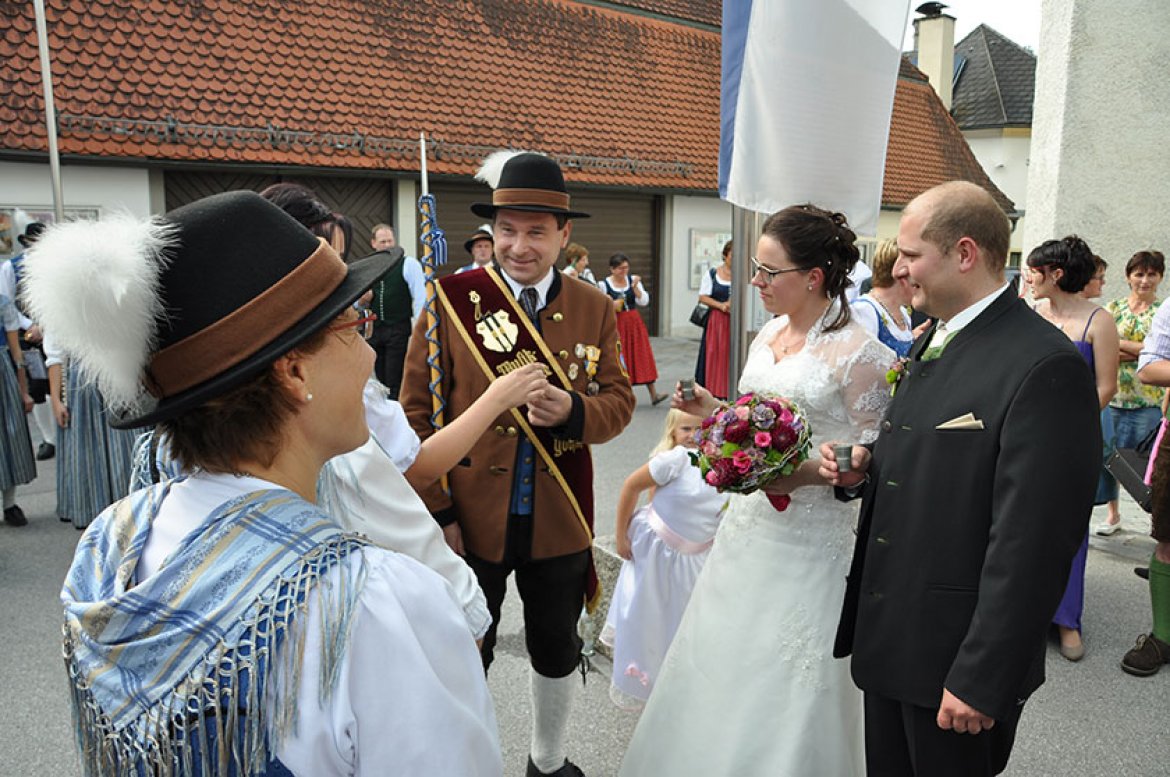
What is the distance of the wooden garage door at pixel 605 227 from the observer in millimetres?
15906

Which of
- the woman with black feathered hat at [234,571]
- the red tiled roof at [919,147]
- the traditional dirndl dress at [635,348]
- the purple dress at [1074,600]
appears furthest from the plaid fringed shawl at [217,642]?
the red tiled roof at [919,147]

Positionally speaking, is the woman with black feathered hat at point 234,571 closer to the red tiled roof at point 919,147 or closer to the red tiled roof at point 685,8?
the red tiled roof at point 685,8

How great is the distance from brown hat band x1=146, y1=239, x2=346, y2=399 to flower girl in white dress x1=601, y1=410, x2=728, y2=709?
8.71ft

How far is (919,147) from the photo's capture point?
23328 mm

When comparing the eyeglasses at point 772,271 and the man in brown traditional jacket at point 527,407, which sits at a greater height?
the eyeglasses at point 772,271

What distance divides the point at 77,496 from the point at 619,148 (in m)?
13.4

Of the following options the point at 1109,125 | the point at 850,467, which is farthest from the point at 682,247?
the point at 850,467

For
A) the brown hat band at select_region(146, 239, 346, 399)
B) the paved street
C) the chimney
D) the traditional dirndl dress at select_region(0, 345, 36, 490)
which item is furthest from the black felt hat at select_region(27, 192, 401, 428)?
the chimney

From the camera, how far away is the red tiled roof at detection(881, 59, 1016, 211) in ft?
73.0

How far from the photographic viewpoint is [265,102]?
13859mm

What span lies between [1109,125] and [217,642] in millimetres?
8548

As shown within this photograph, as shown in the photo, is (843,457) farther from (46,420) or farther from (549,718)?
(46,420)

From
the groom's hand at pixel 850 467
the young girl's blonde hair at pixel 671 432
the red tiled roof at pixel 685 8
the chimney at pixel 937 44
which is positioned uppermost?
the chimney at pixel 937 44

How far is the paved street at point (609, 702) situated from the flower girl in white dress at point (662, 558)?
0.97 feet
